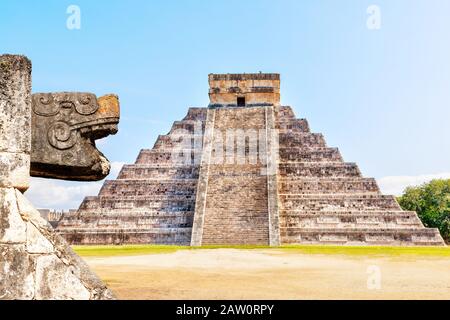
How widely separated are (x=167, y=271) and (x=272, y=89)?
2304 cm

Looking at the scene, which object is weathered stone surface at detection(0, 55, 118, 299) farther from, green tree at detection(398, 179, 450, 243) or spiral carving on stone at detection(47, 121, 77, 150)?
green tree at detection(398, 179, 450, 243)

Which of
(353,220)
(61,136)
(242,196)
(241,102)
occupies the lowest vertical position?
(353,220)

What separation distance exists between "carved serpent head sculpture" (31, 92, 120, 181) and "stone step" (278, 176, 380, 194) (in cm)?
2219

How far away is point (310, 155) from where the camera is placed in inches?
1117

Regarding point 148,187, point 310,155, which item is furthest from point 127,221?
point 310,155

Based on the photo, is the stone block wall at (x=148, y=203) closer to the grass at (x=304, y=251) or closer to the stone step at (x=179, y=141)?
the stone step at (x=179, y=141)

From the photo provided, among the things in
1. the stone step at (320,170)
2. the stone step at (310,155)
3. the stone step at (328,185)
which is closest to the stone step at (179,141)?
the stone step at (310,155)

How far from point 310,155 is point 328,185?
2.67 metres

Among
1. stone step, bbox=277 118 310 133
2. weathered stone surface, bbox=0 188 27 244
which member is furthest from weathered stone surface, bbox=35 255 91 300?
stone step, bbox=277 118 310 133

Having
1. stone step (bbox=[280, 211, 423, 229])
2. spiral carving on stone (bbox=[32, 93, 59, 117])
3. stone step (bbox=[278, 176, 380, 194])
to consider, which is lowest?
stone step (bbox=[280, 211, 423, 229])

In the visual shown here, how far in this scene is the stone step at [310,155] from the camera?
92.1 feet

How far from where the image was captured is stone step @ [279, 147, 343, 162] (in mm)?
28062

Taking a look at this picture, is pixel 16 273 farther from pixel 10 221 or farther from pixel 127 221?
pixel 127 221

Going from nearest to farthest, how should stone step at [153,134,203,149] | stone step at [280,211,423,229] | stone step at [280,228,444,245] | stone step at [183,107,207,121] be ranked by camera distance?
1. stone step at [280,228,444,245]
2. stone step at [280,211,423,229]
3. stone step at [153,134,203,149]
4. stone step at [183,107,207,121]
